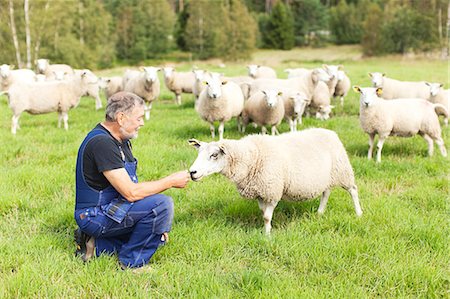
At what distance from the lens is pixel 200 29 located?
49.8 m

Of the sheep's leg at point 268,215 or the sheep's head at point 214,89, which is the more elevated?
the sheep's head at point 214,89

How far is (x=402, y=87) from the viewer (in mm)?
11789

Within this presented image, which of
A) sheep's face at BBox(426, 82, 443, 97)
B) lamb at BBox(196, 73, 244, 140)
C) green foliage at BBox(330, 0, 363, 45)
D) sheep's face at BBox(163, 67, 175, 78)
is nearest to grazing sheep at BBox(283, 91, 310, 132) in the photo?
lamb at BBox(196, 73, 244, 140)

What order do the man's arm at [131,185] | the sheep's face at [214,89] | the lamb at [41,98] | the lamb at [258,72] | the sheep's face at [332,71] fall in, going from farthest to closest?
the lamb at [258,72], the sheep's face at [332,71], the lamb at [41,98], the sheep's face at [214,89], the man's arm at [131,185]

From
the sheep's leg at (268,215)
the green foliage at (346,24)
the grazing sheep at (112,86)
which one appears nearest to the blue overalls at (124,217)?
the sheep's leg at (268,215)

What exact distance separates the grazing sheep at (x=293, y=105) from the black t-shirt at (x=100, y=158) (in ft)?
20.2

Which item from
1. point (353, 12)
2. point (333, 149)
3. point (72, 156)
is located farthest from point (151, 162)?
point (353, 12)

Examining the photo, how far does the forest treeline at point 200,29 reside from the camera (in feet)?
107

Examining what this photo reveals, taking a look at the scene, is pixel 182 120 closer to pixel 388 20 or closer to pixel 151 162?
pixel 151 162

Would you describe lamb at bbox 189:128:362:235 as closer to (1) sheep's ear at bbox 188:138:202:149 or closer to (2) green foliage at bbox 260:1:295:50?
(1) sheep's ear at bbox 188:138:202:149

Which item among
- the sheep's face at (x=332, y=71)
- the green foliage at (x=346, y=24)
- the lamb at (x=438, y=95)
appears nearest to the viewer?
the lamb at (x=438, y=95)

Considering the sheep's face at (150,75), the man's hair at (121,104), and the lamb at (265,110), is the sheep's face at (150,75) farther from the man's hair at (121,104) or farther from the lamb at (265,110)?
the man's hair at (121,104)

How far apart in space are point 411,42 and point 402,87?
119ft

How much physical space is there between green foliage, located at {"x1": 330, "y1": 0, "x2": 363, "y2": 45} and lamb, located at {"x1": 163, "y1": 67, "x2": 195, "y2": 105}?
1903 inches
